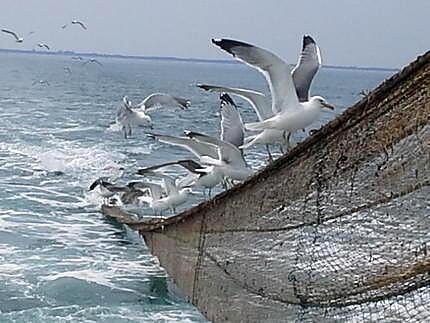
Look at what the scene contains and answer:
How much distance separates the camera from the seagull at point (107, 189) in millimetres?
11273

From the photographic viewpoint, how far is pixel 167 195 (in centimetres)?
1018

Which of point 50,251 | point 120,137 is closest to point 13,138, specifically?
point 120,137

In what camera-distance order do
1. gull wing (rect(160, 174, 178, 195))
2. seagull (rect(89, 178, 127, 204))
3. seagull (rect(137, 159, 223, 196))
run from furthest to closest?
seagull (rect(89, 178, 127, 204)) → gull wing (rect(160, 174, 178, 195)) → seagull (rect(137, 159, 223, 196))

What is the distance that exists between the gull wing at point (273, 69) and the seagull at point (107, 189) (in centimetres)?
542

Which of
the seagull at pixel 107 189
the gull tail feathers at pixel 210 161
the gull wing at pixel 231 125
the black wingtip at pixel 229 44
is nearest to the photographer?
the black wingtip at pixel 229 44

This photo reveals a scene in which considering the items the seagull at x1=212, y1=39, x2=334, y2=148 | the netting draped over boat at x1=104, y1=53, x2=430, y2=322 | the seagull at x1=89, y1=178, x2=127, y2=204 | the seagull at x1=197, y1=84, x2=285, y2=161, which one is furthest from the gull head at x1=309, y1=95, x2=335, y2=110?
the seagull at x1=89, y1=178, x2=127, y2=204

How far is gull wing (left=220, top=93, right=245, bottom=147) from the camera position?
7.68 meters

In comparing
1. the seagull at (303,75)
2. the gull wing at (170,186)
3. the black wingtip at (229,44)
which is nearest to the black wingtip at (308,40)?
the seagull at (303,75)

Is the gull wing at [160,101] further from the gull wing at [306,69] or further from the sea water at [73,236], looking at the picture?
the gull wing at [306,69]

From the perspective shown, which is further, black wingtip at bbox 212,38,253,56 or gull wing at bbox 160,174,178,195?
gull wing at bbox 160,174,178,195

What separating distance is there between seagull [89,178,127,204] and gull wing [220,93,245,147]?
367cm

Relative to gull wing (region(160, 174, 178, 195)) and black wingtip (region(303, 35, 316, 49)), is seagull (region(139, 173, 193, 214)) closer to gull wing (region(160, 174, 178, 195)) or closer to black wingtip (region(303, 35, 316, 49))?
gull wing (region(160, 174, 178, 195))

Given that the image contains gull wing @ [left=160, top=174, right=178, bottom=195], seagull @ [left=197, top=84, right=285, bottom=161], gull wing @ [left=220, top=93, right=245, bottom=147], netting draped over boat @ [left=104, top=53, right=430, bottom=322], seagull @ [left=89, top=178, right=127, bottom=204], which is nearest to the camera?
netting draped over boat @ [left=104, top=53, right=430, bottom=322]

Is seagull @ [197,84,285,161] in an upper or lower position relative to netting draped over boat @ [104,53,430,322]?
upper
